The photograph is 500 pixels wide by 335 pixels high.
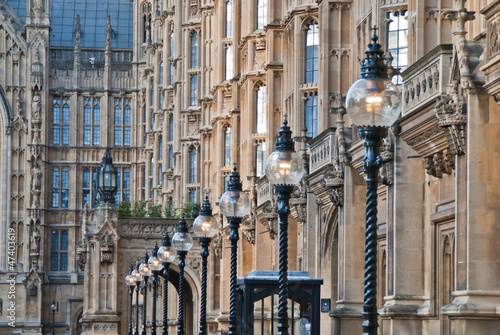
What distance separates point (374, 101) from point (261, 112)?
32320 mm

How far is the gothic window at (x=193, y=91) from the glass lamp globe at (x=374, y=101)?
188ft

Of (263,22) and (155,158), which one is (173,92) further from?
(263,22)

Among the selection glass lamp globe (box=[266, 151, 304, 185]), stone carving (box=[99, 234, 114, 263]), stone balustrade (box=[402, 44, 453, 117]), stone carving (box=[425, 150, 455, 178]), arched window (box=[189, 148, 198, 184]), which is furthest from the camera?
arched window (box=[189, 148, 198, 184])

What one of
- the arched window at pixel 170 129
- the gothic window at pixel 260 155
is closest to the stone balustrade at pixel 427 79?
the gothic window at pixel 260 155

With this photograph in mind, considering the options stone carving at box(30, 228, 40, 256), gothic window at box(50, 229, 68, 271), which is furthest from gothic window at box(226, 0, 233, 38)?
gothic window at box(50, 229, 68, 271)

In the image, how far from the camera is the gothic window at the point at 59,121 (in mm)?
95250

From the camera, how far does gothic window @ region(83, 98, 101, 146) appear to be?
314ft

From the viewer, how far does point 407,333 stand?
71.5 ft

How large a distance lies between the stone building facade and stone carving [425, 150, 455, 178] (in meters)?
0.04

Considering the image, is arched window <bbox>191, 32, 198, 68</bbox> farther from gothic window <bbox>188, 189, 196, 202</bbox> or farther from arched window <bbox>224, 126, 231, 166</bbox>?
arched window <bbox>224, 126, 231, 166</bbox>

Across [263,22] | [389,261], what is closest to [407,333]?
[389,261]

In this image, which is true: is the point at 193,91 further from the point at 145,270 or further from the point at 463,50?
the point at 463,50

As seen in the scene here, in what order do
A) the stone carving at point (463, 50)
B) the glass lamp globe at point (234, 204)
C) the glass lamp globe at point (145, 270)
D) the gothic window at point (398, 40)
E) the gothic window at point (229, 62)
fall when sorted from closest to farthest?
the stone carving at point (463, 50), the glass lamp globe at point (234, 204), the gothic window at point (398, 40), the glass lamp globe at point (145, 270), the gothic window at point (229, 62)

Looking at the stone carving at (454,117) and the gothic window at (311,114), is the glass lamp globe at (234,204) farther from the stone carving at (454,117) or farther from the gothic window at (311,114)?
the gothic window at (311,114)
